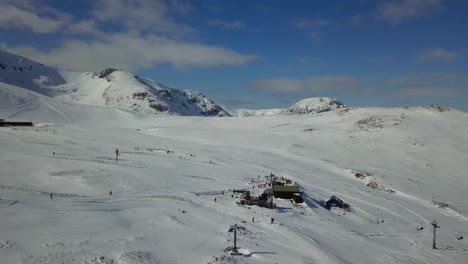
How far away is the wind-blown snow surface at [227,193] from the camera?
26.5m

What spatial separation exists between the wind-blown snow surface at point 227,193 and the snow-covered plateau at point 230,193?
187 mm

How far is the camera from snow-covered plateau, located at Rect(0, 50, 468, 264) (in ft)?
86.9

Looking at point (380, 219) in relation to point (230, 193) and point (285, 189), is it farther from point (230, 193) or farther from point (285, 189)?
point (230, 193)

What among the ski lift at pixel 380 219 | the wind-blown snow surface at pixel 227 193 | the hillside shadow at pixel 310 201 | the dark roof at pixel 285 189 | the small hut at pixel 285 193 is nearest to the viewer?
the wind-blown snow surface at pixel 227 193

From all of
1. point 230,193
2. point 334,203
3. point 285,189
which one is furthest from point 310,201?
point 230,193

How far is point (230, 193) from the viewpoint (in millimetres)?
47750

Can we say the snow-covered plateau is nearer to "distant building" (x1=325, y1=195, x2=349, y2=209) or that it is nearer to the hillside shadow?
the hillside shadow

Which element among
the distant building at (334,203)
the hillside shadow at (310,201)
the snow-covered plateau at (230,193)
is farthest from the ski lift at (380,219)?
the hillside shadow at (310,201)

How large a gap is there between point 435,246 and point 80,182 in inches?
1532

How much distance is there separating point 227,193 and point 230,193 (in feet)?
1.23

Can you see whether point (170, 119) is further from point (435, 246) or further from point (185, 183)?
point (435, 246)

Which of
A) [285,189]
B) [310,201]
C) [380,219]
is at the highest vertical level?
[285,189]

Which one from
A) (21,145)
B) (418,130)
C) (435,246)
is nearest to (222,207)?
(435,246)

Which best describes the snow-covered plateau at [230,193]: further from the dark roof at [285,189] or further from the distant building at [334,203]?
the dark roof at [285,189]
